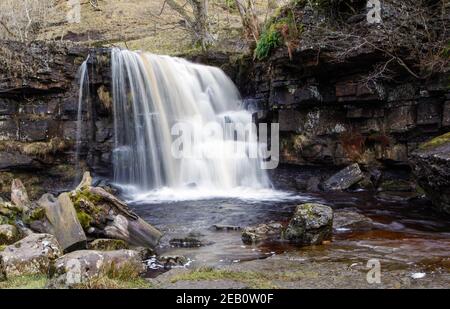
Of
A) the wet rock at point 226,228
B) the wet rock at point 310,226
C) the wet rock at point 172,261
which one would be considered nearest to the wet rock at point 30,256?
the wet rock at point 172,261

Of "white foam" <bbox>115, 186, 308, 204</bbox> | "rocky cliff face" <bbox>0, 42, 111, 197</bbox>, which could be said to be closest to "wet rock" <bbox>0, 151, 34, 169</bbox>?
"rocky cliff face" <bbox>0, 42, 111, 197</bbox>

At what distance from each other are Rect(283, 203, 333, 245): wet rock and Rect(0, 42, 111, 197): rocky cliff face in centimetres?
1059

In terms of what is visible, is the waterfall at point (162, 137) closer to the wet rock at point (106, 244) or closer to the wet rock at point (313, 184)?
the wet rock at point (313, 184)

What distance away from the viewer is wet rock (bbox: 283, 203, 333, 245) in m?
7.58

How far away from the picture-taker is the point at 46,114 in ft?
53.4

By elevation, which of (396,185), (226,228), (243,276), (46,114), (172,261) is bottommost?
(226,228)

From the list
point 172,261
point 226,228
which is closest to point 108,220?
point 172,261

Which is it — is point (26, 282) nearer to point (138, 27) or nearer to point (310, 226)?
point (310, 226)

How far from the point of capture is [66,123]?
16469 mm

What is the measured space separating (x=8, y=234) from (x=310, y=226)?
15.7ft

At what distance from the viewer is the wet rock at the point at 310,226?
7.58 metres
